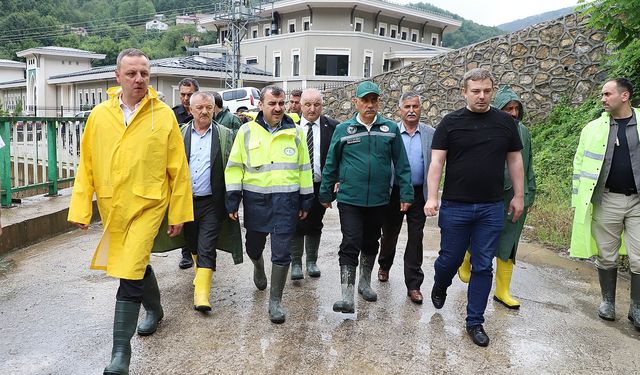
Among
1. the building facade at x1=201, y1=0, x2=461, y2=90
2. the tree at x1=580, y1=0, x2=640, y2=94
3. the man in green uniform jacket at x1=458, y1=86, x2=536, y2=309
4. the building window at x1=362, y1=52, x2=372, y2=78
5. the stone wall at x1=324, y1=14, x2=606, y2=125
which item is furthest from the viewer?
the building window at x1=362, y1=52, x2=372, y2=78

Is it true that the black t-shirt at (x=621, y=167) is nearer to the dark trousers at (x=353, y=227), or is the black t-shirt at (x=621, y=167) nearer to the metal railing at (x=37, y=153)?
the dark trousers at (x=353, y=227)

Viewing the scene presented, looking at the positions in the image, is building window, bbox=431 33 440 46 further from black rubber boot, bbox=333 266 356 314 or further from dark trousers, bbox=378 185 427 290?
black rubber boot, bbox=333 266 356 314

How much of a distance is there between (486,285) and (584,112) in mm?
10395

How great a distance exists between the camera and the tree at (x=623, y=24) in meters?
7.29

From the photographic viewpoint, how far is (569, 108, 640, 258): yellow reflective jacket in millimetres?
4438

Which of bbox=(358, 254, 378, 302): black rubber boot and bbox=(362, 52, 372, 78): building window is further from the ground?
bbox=(362, 52, 372, 78): building window

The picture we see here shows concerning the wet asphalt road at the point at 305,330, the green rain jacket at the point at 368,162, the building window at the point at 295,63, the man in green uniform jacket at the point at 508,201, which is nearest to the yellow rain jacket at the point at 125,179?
the wet asphalt road at the point at 305,330

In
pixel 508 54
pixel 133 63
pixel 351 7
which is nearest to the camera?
pixel 133 63

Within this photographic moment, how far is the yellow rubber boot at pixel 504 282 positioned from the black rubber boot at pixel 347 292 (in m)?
1.38

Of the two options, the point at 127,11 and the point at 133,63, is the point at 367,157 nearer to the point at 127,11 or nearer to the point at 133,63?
the point at 133,63

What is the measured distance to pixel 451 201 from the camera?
4.02 metres

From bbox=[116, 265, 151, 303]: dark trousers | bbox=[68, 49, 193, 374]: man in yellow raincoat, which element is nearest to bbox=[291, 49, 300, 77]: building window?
bbox=[68, 49, 193, 374]: man in yellow raincoat

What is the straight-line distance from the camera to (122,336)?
10.6ft

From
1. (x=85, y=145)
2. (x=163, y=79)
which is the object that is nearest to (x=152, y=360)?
(x=85, y=145)
